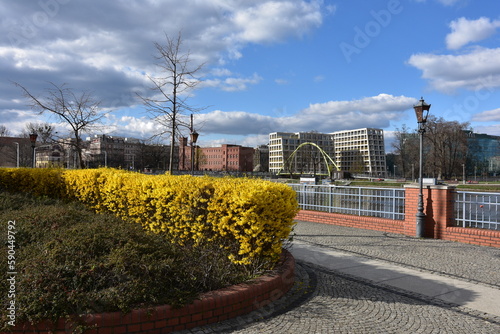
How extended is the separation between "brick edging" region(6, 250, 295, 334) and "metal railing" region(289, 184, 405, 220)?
656cm

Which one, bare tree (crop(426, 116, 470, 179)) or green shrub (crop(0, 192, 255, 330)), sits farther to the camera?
bare tree (crop(426, 116, 470, 179))

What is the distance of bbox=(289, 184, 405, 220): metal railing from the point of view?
37.4 ft

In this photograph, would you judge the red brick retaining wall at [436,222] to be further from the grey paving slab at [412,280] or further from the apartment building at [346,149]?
the apartment building at [346,149]

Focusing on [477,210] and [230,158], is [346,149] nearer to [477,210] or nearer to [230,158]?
[230,158]

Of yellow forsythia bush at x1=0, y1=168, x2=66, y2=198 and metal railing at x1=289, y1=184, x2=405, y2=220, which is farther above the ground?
yellow forsythia bush at x1=0, y1=168, x2=66, y2=198

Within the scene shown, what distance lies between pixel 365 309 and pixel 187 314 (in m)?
2.26

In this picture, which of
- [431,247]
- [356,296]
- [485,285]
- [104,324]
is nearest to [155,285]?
[104,324]

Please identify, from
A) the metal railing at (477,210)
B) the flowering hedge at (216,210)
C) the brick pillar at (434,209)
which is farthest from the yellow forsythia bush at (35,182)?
the metal railing at (477,210)

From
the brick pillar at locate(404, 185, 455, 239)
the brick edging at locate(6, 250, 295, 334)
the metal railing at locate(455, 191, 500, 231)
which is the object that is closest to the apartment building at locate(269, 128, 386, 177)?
the brick pillar at locate(404, 185, 455, 239)

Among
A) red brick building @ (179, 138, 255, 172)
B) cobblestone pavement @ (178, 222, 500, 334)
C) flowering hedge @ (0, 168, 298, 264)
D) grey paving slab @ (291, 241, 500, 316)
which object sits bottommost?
grey paving slab @ (291, 241, 500, 316)

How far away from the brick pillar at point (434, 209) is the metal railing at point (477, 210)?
21 centimetres

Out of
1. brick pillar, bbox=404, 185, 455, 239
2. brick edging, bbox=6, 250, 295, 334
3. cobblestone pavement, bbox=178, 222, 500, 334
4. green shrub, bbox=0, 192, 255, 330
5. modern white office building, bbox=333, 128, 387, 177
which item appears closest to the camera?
brick edging, bbox=6, 250, 295, 334

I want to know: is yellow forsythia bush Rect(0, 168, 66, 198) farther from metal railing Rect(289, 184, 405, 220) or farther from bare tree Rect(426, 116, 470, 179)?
bare tree Rect(426, 116, 470, 179)

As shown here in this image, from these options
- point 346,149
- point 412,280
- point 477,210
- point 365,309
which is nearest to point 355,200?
point 477,210
